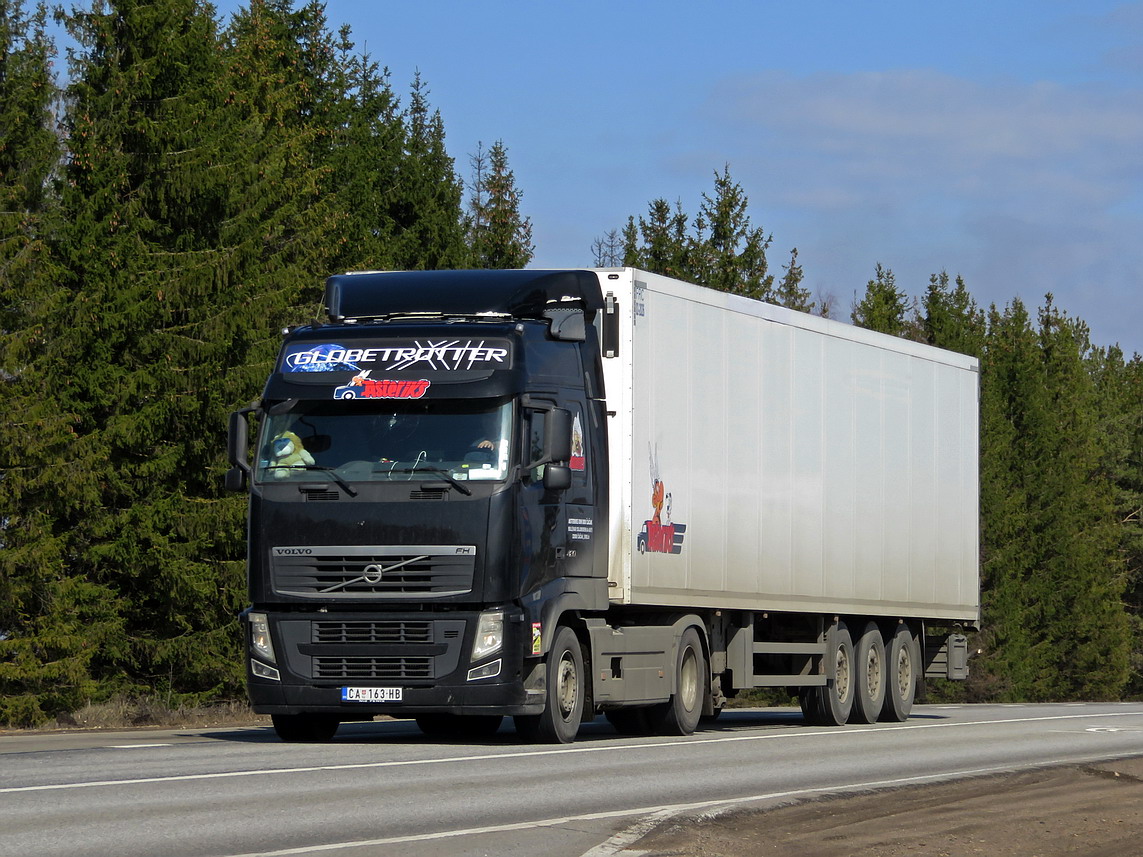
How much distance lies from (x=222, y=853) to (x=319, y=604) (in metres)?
7.24

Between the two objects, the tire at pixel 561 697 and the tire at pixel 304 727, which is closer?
the tire at pixel 561 697

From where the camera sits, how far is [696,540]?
19.8 meters

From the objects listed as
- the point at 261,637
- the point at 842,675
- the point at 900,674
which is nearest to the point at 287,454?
the point at 261,637

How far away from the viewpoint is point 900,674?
82.9 feet

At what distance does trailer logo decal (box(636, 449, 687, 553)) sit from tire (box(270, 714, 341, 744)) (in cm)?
339

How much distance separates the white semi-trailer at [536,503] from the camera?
53.8 ft

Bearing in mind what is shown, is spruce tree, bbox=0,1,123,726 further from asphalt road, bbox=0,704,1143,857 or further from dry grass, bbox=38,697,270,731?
asphalt road, bbox=0,704,1143,857

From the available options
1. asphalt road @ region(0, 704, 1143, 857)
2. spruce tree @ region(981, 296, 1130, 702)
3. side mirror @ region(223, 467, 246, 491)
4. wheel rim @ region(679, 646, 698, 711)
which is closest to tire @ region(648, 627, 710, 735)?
wheel rim @ region(679, 646, 698, 711)

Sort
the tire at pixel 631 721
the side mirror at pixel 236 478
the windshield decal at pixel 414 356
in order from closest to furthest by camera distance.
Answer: the windshield decal at pixel 414 356
the side mirror at pixel 236 478
the tire at pixel 631 721

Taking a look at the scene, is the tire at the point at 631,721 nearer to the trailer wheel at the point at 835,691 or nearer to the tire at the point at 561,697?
the tire at the point at 561,697

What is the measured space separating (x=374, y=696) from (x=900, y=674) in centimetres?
1071

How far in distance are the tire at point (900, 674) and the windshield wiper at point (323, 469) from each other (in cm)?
1049

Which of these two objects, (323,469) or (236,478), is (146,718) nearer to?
(236,478)

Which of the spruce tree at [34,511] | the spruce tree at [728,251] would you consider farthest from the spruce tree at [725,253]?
the spruce tree at [34,511]
